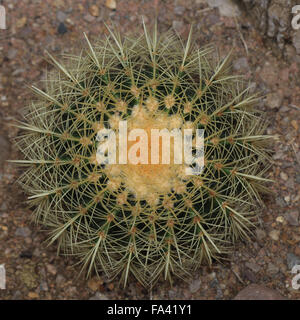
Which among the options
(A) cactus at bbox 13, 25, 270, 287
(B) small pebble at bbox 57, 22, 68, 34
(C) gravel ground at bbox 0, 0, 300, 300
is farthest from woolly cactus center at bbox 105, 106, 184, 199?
(B) small pebble at bbox 57, 22, 68, 34

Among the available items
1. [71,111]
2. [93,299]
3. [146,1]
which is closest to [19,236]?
[93,299]

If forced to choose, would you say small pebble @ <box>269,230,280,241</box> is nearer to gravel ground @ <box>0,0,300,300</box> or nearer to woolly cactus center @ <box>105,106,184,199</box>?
gravel ground @ <box>0,0,300,300</box>

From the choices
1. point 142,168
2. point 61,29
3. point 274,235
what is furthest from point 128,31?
point 274,235

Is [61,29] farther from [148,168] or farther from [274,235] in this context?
[274,235]

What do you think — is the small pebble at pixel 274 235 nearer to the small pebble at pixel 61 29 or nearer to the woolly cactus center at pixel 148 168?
the woolly cactus center at pixel 148 168

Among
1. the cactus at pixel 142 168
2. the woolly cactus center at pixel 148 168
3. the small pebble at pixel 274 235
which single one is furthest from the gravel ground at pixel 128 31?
the woolly cactus center at pixel 148 168
